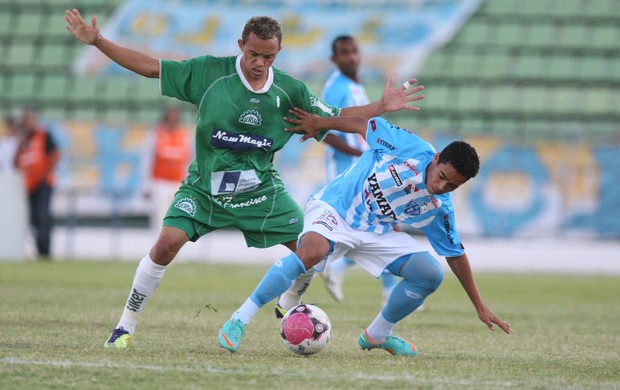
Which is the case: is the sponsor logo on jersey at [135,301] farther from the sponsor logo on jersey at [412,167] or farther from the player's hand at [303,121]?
the sponsor logo on jersey at [412,167]

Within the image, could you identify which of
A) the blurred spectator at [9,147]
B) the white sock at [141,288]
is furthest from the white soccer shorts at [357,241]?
the blurred spectator at [9,147]

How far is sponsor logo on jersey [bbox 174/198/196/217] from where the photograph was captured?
20.4ft

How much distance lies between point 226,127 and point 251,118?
0.16 metres

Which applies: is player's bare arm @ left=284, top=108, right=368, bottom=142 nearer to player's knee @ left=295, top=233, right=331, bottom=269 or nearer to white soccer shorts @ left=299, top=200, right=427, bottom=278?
white soccer shorts @ left=299, top=200, right=427, bottom=278

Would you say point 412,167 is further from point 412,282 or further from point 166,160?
point 166,160

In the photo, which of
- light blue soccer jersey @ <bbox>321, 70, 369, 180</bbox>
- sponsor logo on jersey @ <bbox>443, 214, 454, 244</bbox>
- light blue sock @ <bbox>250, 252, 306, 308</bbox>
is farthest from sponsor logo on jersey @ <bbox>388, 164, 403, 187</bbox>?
light blue soccer jersey @ <bbox>321, 70, 369, 180</bbox>

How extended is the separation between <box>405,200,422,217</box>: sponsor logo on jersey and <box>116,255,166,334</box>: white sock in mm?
1442

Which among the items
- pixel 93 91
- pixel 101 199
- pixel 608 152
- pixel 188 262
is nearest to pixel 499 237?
pixel 608 152

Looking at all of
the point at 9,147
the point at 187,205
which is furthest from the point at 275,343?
the point at 9,147

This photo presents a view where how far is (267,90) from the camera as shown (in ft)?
20.7

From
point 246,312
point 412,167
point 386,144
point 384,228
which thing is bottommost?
point 246,312

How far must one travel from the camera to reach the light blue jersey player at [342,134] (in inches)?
369

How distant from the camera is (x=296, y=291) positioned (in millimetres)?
7133

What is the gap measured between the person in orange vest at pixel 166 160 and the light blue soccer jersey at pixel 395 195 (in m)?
8.91
